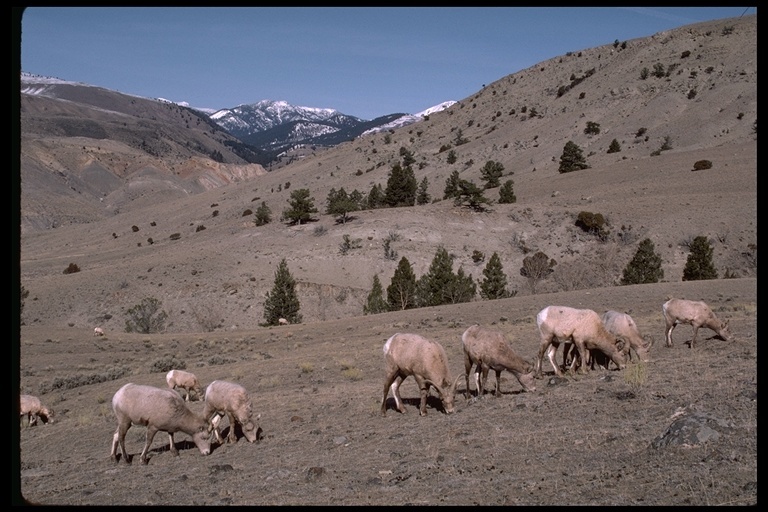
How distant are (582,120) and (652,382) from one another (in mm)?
86739

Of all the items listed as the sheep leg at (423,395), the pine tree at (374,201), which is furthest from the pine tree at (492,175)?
the sheep leg at (423,395)

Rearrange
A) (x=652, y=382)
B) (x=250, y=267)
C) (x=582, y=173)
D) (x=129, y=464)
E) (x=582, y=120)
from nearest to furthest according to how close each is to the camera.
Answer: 1. (x=652, y=382)
2. (x=129, y=464)
3. (x=582, y=173)
4. (x=250, y=267)
5. (x=582, y=120)

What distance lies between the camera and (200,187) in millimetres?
194250

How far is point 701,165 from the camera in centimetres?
822

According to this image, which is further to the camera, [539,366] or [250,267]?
[250,267]

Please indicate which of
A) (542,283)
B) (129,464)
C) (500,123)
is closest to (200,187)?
(500,123)

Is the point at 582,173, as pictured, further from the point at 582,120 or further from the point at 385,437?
the point at 582,120

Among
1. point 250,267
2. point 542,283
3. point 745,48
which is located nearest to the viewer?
point 745,48

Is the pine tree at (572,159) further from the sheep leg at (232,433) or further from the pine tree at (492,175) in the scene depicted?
the sheep leg at (232,433)

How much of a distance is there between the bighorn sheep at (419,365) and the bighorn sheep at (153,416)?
3370mm

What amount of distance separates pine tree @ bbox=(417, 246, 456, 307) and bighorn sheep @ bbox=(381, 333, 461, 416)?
30072 mm

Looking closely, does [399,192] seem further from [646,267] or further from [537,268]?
→ [646,267]
